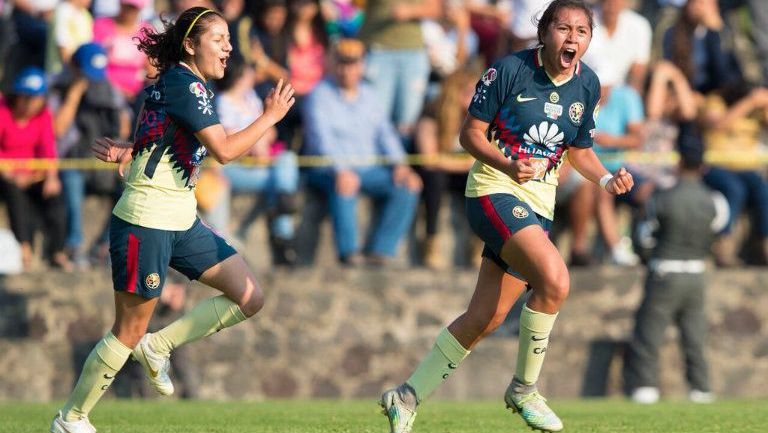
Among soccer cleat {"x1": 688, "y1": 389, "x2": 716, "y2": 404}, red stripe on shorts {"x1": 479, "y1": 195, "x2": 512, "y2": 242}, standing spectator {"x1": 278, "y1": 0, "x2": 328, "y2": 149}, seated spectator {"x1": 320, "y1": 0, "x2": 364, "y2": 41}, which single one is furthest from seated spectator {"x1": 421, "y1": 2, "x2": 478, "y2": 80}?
red stripe on shorts {"x1": 479, "y1": 195, "x2": 512, "y2": 242}

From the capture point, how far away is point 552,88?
25.4 feet

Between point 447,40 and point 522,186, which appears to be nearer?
point 522,186

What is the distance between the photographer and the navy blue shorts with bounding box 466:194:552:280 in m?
7.52

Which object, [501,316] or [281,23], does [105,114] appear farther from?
[501,316]

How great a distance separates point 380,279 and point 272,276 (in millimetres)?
1007

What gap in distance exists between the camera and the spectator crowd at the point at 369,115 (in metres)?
13.5

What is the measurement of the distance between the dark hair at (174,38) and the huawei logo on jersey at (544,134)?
1719 millimetres

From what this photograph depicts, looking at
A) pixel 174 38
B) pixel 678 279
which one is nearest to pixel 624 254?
pixel 678 279

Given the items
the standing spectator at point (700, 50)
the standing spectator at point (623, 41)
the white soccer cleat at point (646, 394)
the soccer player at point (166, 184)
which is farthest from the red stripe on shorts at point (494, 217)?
the standing spectator at point (700, 50)

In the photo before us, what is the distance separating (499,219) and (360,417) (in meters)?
2.62

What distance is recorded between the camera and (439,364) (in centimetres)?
782

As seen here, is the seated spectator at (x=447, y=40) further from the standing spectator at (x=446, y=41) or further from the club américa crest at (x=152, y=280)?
the club américa crest at (x=152, y=280)

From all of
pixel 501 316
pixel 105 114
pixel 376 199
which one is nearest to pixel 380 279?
pixel 376 199

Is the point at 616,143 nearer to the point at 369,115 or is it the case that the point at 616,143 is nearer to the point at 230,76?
the point at 369,115
